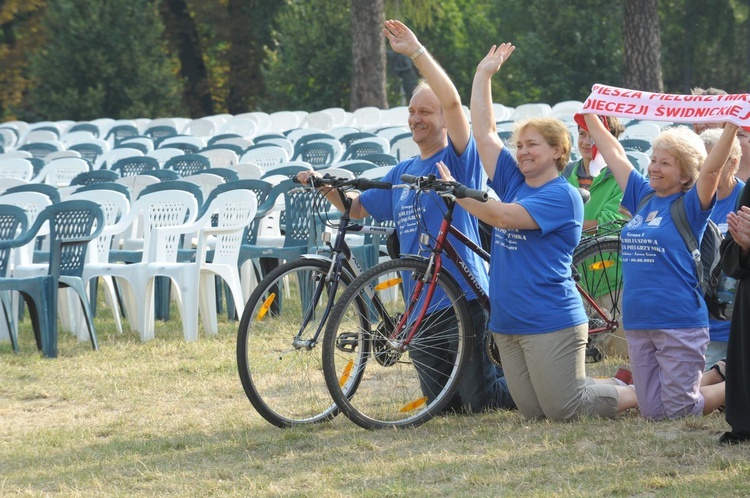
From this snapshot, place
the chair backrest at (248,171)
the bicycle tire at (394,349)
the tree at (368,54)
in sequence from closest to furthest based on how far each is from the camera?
the bicycle tire at (394,349), the chair backrest at (248,171), the tree at (368,54)

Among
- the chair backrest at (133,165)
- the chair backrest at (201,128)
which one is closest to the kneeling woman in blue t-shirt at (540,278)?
the chair backrest at (133,165)

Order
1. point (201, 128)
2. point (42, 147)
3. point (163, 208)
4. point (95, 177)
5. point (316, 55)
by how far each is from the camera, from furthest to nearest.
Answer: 1. point (316, 55)
2. point (201, 128)
3. point (42, 147)
4. point (95, 177)
5. point (163, 208)

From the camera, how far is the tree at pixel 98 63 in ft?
107

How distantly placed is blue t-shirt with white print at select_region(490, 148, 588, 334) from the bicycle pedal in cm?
67

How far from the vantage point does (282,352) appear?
611 centimetres

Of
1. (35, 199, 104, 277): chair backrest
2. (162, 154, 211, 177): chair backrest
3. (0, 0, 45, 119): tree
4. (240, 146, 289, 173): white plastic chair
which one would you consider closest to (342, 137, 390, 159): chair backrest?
(240, 146, 289, 173): white plastic chair

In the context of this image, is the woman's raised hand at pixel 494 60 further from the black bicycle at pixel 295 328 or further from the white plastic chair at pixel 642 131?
the white plastic chair at pixel 642 131

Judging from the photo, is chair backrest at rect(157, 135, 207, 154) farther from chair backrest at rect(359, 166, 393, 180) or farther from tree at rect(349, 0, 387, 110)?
tree at rect(349, 0, 387, 110)

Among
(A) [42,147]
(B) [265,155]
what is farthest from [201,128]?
(B) [265,155]

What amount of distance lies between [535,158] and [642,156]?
4547 mm

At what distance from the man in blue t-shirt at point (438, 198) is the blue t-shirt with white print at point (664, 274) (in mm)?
734

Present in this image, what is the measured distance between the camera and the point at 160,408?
7121 millimetres

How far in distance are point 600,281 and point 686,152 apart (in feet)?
4.33

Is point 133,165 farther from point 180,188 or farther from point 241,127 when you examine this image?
point 241,127
